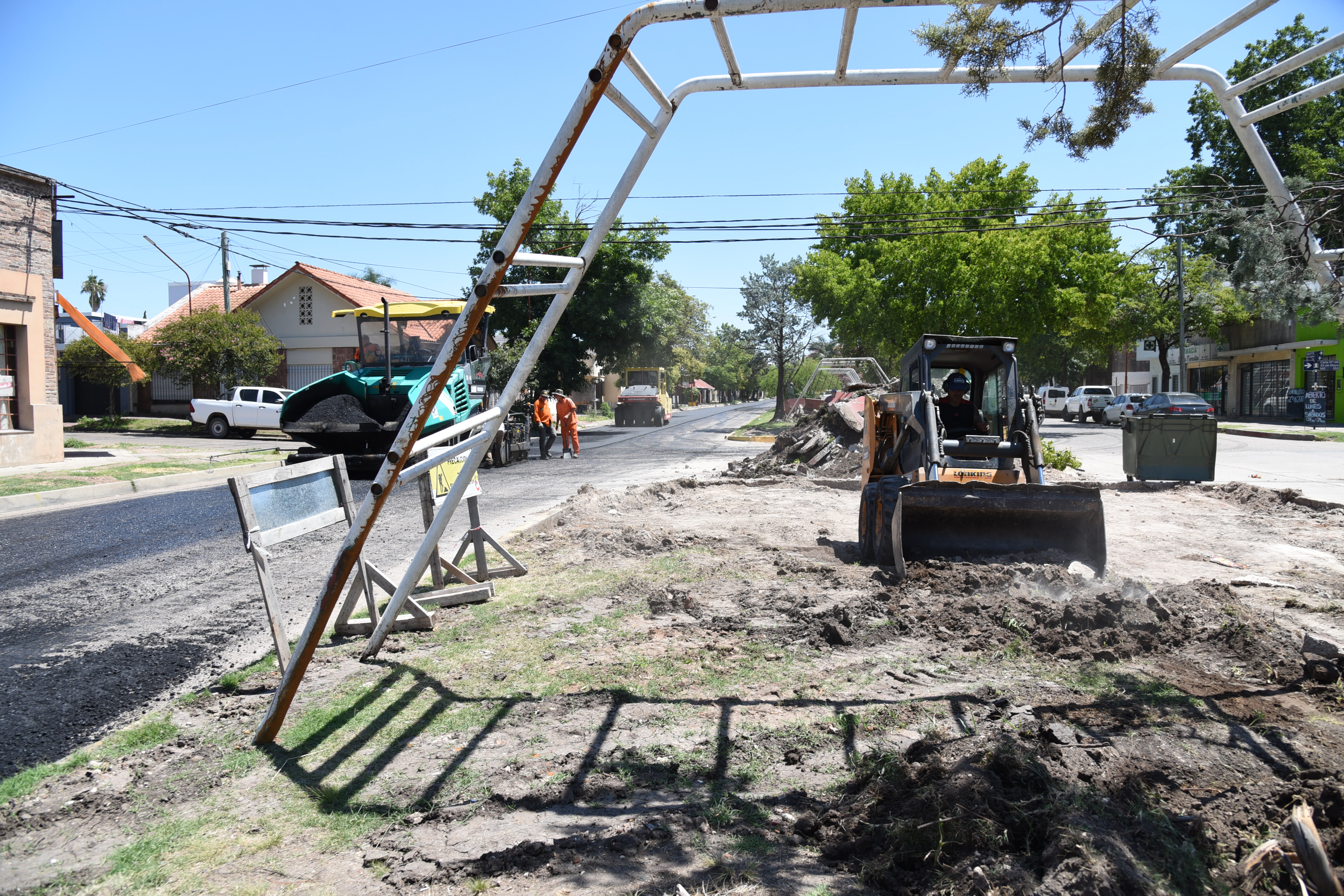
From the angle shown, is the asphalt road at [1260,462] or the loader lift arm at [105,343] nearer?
the asphalt road at [1260,462]

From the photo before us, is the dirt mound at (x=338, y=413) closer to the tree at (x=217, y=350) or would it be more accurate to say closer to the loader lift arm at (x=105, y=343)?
the tree at (x=217, y=350)

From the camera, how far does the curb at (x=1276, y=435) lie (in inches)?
1087

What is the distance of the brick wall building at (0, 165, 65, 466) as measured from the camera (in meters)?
19.0

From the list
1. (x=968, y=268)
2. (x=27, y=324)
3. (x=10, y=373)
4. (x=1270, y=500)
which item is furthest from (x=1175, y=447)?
(x=10, y=373)

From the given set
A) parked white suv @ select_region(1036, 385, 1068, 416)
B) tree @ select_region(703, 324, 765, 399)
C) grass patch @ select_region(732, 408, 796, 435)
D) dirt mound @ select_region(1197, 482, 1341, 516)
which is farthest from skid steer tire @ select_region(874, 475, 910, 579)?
tree @ select_region(703, 324, 765, 399)

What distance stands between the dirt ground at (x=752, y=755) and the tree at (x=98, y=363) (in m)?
34.5

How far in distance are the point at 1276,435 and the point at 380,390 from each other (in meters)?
29.7

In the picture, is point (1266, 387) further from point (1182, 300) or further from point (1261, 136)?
point (1261, 136)

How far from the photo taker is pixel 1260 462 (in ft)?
66.1

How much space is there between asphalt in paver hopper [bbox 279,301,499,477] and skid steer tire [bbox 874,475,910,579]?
7.28 metres

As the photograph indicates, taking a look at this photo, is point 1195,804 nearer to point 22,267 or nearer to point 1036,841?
point 1036,841

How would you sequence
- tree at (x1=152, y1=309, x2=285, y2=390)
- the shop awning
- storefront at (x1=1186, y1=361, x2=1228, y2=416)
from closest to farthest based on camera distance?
tree at (x1=152, y1=309, x2=285, y2=390) → the shop awning → storefront at (x1=1186, y1=361, x2=1228, y2=416)

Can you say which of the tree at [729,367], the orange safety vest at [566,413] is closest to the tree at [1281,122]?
the orange safety vest at [566,413]

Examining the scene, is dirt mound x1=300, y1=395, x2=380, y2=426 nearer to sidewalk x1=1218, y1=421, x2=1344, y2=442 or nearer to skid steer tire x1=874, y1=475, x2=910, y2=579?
skid steer tire x1=874, y1=475, x2=910, y2=579
